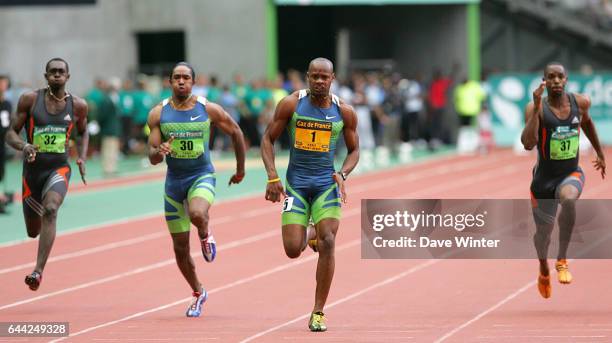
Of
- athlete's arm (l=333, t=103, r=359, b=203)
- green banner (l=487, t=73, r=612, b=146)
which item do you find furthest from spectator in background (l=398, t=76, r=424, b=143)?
athlete's arm (l=333, t=103, r=359, b=203)

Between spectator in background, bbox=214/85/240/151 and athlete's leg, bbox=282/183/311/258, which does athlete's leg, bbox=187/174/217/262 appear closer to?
athlete's leg, bbox=282/183/311/258

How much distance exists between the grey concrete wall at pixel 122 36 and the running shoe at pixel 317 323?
2654 cm

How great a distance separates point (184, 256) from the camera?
11.0 meters

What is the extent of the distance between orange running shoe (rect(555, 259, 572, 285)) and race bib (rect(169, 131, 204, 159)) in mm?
3228

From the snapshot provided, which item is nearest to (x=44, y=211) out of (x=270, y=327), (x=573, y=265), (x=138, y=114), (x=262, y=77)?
(x=270, y=327)

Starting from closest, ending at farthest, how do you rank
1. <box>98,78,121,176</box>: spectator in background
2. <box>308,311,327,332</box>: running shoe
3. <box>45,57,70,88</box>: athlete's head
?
<box>308,311,327,332</box>: running shoe
<box>45,57,70,88</box>: athlete's head
<box>98,78,121,176</box>: spectator in background

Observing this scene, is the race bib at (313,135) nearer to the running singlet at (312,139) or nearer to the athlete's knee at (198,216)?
the running singlet at (312,139)

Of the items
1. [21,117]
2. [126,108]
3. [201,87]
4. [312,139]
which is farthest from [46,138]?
[126,108]

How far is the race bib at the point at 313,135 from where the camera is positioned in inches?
396

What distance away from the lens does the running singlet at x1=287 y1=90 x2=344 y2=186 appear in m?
10.1

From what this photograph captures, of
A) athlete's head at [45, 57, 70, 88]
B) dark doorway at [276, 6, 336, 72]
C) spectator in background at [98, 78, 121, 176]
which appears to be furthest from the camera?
dark doorway at [276, 6, 336, 72]

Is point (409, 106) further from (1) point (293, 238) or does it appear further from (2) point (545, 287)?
(1) point (293, 238)

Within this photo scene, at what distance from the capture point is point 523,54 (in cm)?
4297

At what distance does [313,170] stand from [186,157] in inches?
48.9
